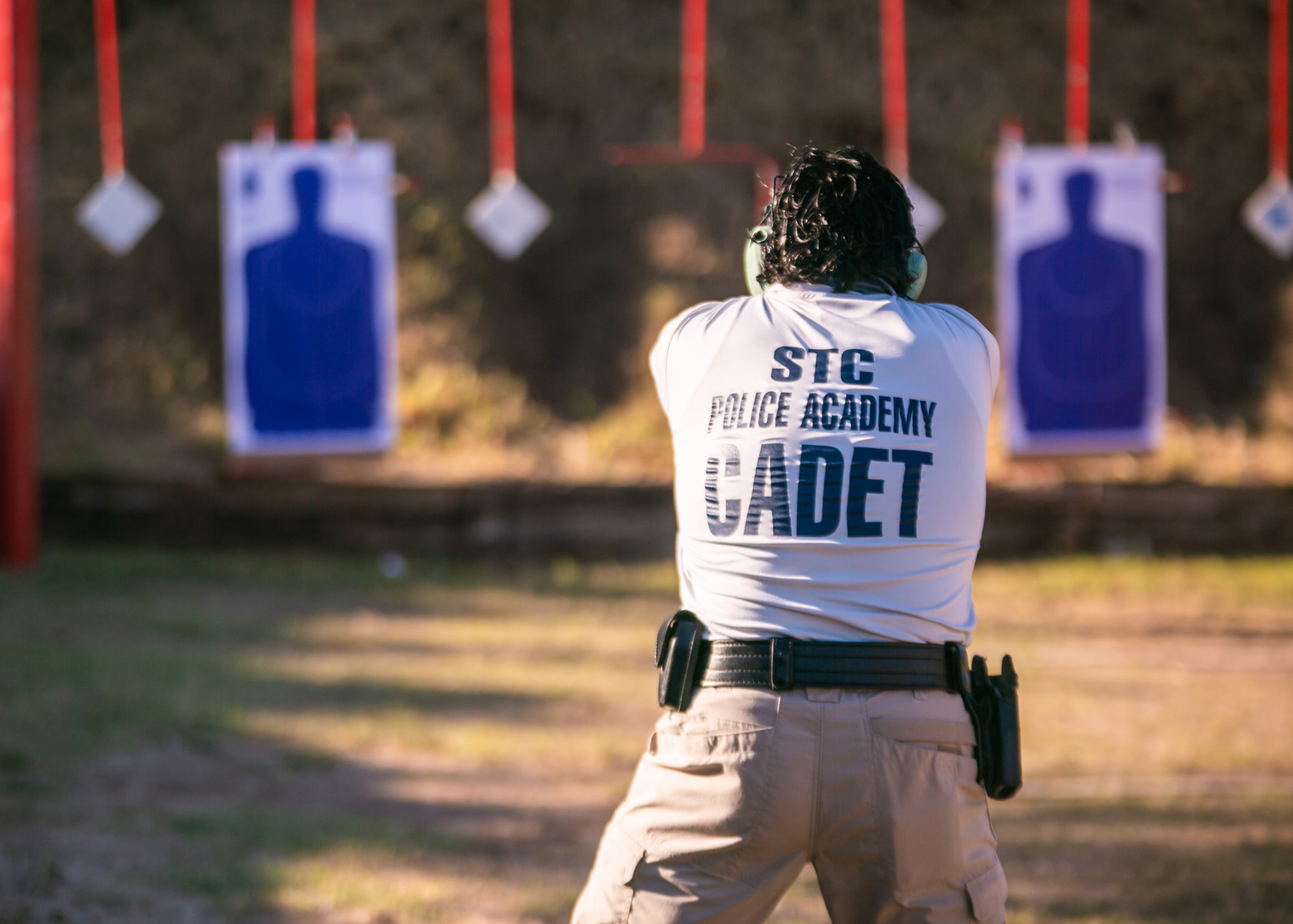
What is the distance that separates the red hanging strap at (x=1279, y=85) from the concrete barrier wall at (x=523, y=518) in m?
2.11

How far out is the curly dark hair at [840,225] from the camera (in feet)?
6.02

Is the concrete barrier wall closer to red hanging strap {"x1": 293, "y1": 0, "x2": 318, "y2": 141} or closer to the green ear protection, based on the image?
red hanging strap {"x1": 293, "y1": 0, "x2": 318, "y2": 141}

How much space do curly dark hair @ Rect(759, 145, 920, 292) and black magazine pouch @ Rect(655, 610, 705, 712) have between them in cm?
49

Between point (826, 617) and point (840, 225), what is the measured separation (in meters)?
0.53

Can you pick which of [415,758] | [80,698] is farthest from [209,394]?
[415,758]

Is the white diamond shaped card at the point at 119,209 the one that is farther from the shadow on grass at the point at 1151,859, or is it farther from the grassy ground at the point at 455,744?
the shadow on grass at the point at 1151,859

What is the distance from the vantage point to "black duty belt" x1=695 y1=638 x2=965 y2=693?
5.52 ft

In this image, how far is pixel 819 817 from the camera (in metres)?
1.66

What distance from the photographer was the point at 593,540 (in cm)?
862

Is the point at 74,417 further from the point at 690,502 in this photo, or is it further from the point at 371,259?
the point at 690,502

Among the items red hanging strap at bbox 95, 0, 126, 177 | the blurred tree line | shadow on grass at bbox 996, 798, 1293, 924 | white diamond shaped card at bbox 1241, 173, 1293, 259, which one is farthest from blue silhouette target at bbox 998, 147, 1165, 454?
red hanging strap at bbox 95, 0, 126, 177

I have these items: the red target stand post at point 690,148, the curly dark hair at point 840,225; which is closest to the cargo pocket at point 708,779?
the curly dark hair at point 840,225

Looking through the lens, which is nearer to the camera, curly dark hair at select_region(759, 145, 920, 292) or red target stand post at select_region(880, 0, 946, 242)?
curly dark hair at select_region(759, 145, 920, 292)

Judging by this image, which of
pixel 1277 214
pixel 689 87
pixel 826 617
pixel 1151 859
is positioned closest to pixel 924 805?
pixel 826 617
